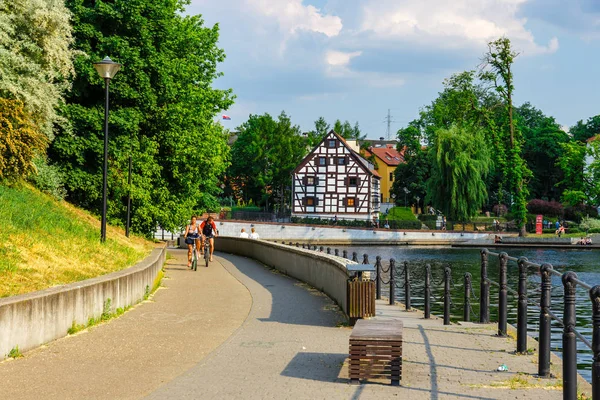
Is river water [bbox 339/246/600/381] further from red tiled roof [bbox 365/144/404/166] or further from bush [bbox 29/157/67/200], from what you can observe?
red tiled roof [bbox 365/144/404/166]

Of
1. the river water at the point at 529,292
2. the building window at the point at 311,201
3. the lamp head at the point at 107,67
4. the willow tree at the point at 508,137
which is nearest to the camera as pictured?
the river water at the point at 529,292

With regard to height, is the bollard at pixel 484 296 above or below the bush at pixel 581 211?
below

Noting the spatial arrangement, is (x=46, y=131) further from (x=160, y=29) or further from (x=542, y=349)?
(x=542, y=349)

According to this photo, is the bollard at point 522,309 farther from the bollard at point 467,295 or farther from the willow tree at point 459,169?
the willow tree at point 459,169

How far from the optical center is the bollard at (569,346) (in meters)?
6.83

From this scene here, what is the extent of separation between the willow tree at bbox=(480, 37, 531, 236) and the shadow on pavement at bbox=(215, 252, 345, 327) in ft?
163

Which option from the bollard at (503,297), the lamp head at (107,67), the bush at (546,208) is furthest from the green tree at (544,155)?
the bollard at (503,297)

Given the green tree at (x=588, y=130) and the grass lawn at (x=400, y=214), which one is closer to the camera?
the grass lawn at (x=400, y=214)

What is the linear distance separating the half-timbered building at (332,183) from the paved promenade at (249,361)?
83207 millimetres

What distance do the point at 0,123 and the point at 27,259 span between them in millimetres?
7402

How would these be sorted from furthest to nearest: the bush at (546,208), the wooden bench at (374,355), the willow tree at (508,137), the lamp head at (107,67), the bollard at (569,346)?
the bush at (546,208) → the willow tree at (508,137) → the lamp head at (107,67) → the wooden bench at (374,355) → the bollard at (569,346)

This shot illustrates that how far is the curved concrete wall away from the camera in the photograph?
15.6 m

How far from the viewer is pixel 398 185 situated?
106m

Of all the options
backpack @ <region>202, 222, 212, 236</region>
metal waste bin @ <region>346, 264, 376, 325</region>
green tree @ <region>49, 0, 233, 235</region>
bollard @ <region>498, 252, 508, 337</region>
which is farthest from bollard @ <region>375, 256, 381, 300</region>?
green tree @ <region>49, 0, 233, 235</region>
